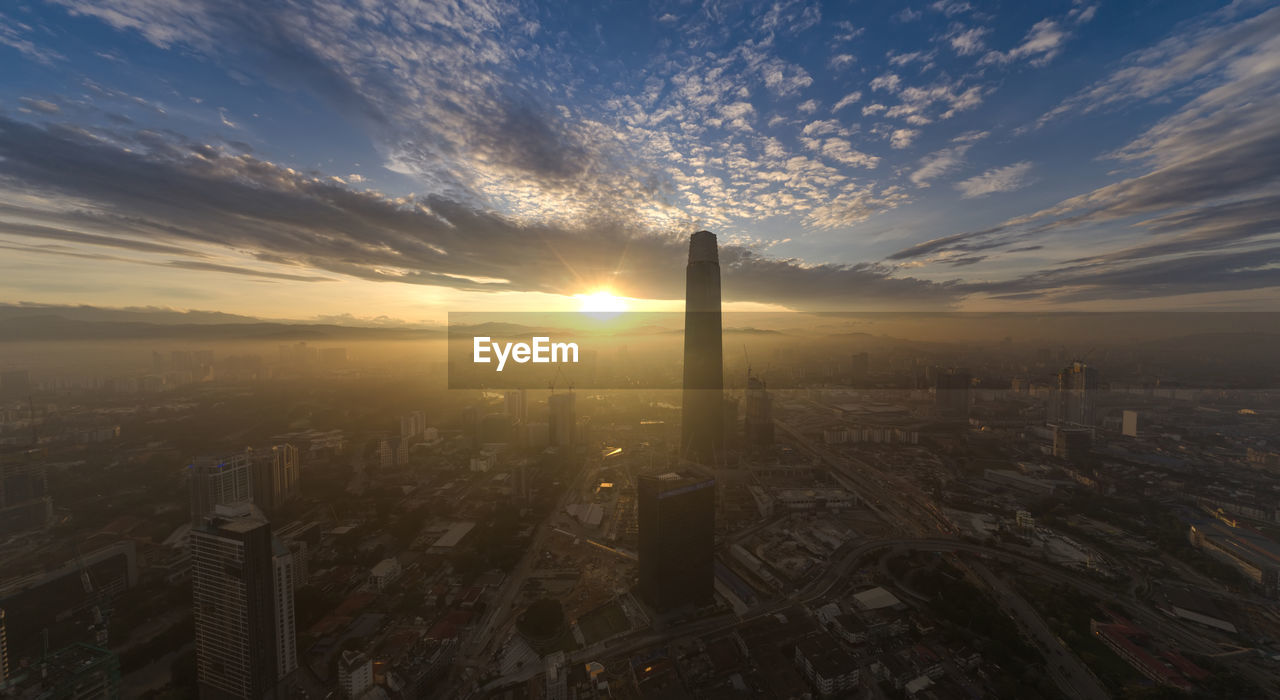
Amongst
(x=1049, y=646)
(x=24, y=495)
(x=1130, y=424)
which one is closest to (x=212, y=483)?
(x=24, y=495)

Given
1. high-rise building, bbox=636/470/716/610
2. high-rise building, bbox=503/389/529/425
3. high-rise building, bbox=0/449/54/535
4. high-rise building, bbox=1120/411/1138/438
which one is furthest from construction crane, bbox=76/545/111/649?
high-rise building, bbox=1120/411/1138/438

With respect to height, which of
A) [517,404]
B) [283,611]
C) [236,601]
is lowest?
[283,611]

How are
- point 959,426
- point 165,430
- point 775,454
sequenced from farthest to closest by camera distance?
point 959,426, point 775,454, point 165,430

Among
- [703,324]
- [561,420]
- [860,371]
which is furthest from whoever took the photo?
[860,371]

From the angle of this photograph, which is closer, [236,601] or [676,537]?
[236,601]

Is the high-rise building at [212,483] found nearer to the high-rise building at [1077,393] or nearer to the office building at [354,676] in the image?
the office building at [354,676]

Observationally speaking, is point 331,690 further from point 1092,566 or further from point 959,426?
point 959,426

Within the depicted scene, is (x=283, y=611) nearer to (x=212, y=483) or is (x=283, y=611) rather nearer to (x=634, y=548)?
(x=634, y=548)

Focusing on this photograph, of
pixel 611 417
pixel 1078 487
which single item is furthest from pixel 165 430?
pixel 1078 487
